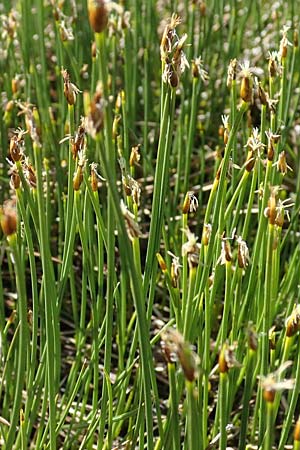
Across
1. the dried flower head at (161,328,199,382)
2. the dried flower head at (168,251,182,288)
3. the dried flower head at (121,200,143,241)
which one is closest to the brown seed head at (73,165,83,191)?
the dried flower head at (168,251,182,288)

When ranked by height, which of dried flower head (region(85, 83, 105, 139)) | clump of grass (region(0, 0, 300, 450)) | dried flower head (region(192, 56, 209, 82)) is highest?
dried flower head (region(85, 83, 105, 139))

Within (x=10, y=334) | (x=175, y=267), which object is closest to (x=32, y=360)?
(x=175, y=267)

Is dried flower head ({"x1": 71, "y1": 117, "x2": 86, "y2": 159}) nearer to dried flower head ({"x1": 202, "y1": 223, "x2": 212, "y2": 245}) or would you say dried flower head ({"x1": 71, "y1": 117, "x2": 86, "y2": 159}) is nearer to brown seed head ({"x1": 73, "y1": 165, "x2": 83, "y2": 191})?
brown seed head ({"x1": 73, "y1": 165, "x2": 83, "y2": 191})

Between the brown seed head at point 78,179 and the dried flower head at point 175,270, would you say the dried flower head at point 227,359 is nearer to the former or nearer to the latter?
the dried flower head at point 175,270

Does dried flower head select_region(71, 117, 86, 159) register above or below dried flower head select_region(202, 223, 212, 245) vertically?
above

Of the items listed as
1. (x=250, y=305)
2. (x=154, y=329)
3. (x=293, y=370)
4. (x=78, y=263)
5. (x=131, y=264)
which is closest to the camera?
(x=131, y=264)

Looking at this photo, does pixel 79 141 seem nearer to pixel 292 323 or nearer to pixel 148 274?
pixel 148 274

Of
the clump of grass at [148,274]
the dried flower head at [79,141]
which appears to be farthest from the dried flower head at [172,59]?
the dried flower head at [79,141]

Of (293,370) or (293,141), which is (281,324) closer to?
(293,370)

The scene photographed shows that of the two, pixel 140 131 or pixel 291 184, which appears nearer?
pixel 291 184

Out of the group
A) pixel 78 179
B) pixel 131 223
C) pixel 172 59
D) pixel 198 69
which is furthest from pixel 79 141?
pixel 198 69

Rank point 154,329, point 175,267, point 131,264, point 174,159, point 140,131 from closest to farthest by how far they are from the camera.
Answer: point 131,264, point 175,267, point 154,329, point 174,159, point 140,131
